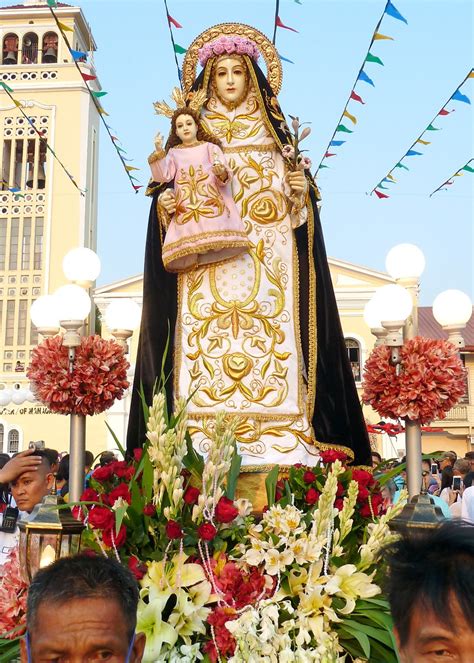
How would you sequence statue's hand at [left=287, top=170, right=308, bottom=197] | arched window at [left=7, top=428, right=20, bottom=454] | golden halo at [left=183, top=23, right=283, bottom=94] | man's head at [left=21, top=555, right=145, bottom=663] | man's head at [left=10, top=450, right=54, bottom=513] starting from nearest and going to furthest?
man's head at [left=21, top=555, right=145, bottom=663] → man's head at [left=10, top=450, right=54, bottom=513] → statue's hand at [left=287, top=170, right=308, bottom=197] → golden halo at [left=183, top=23, right=283, bottom=94] → arched window at [left=7, top=428, right=20, bottom=454]

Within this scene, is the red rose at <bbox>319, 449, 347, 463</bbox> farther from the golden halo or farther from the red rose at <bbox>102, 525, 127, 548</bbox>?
the golden halo

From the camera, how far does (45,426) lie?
101ft

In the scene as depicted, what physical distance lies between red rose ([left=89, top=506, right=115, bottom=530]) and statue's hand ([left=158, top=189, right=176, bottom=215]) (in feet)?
6.79

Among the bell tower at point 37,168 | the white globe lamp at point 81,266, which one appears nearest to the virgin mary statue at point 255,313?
the white globe lamp at point 81,266

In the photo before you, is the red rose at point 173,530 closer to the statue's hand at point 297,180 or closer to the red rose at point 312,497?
the red rose at point 312,497

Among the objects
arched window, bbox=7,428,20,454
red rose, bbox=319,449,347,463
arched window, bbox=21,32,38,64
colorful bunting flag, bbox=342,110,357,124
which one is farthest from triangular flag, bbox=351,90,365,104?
arched window, bbox=21,32,38,64

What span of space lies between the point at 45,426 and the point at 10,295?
7.72 m

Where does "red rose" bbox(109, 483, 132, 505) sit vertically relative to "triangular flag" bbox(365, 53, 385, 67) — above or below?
below

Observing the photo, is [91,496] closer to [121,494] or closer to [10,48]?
[121,494]

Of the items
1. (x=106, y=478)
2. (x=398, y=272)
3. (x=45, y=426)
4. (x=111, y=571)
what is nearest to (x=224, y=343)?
(x=398, y=272)

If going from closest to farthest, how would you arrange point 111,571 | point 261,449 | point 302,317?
1. point 111,571
2. point 261,449
3. point 302,317

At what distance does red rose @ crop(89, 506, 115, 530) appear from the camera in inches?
134

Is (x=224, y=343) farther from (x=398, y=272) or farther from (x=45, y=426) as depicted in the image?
(x=45, y=426)

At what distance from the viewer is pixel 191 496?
3527 millimetres
